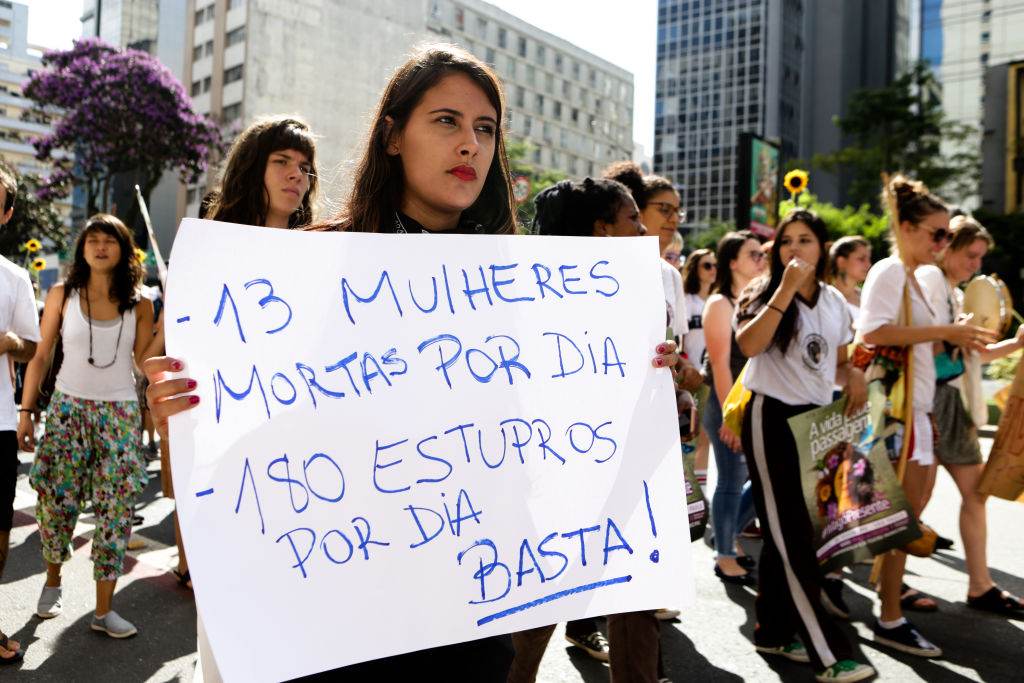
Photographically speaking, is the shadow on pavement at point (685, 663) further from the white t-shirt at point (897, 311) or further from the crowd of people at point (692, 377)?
the white t-shirt at point (897, 311)

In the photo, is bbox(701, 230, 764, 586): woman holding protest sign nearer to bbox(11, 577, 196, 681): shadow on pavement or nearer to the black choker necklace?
bbox(11, 577, 196, 681): shadow on pavement

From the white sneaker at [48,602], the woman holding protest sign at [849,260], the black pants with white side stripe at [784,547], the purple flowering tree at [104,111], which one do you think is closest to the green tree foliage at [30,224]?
the purple flowering tree at [104,111]

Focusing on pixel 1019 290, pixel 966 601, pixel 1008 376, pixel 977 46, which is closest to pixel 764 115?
pixel 977 46

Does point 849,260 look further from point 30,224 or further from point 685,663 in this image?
point 30,224

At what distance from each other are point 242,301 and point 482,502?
548mm

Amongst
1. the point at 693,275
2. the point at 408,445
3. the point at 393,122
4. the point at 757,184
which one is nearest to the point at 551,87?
the point at 757,184

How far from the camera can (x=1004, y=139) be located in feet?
98.9

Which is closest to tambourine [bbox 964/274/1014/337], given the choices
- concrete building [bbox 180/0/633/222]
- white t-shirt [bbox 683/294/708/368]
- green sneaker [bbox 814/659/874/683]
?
white t-shirt [bbox 683/294/708/368]

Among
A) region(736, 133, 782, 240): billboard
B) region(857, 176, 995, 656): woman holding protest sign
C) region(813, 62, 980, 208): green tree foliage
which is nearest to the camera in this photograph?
region(857, 176, 995, 656): woman holding protest sign

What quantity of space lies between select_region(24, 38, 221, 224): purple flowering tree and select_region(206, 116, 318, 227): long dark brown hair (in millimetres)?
25797

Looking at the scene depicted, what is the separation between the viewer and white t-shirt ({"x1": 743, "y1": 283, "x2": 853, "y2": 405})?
3.70 m

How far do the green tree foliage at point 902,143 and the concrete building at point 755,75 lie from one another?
102 feet

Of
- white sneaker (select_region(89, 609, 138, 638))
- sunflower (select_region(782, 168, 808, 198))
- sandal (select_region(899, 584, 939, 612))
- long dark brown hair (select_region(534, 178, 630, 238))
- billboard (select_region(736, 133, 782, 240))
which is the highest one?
billboard (select_region(736, 133, 782, 240))

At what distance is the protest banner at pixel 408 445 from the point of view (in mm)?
1426
